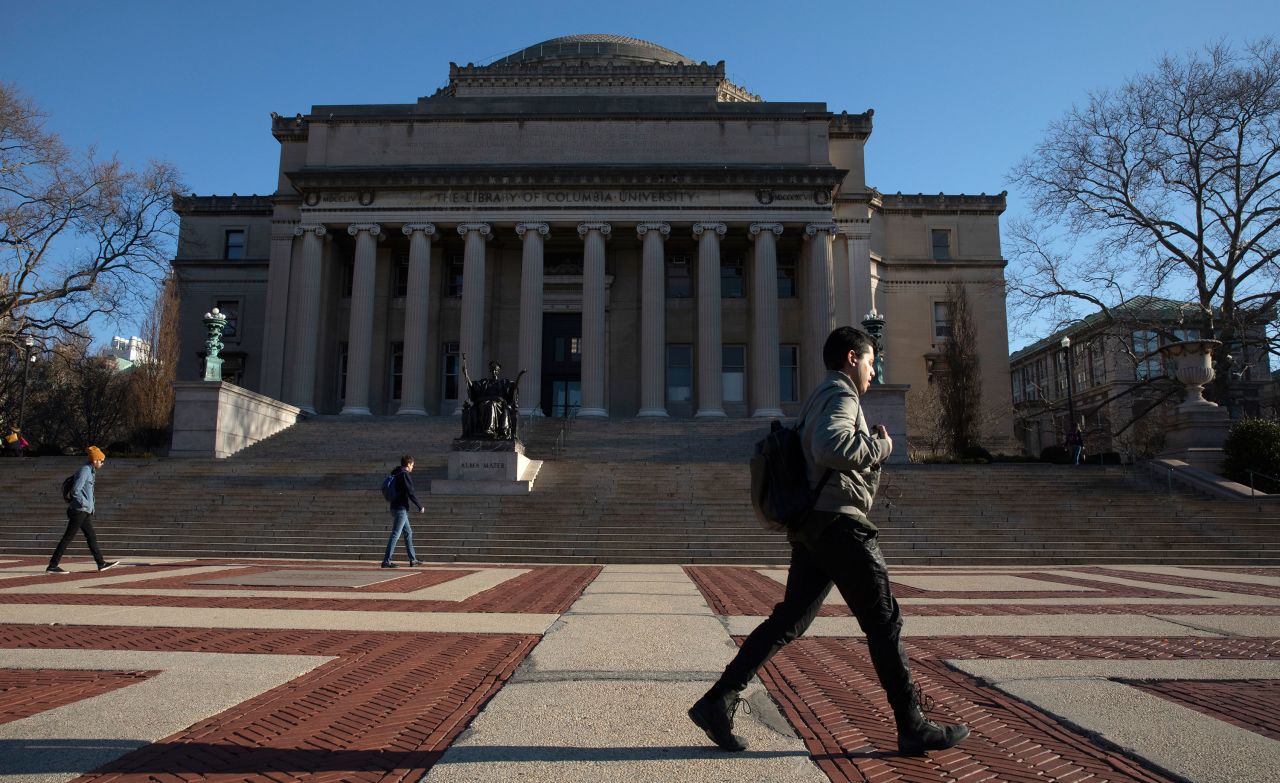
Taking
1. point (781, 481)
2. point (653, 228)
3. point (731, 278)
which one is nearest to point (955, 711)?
point (781, 481)

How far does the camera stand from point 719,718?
127 inches

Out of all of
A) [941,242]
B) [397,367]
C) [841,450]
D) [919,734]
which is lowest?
[919,734]

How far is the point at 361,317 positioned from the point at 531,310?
7777 mm

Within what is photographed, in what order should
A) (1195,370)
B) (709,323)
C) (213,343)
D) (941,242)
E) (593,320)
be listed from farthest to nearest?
(941,242), (593,320), (709,323), (213,343), (1195,370)

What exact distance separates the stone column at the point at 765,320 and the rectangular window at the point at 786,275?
3.05m

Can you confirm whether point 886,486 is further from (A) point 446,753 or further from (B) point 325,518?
(A) point 446,753

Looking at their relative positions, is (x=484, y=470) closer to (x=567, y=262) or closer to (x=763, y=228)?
(x=763, y=228)

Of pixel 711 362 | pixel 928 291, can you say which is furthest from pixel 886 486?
pixel 928 291

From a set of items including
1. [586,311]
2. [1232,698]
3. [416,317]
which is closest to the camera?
[1232,698]

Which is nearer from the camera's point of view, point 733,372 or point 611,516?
point 611,516

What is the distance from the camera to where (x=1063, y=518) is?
60.2 ft

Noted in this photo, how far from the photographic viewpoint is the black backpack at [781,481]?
11.1 ft

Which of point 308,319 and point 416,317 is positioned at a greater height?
point 416,317

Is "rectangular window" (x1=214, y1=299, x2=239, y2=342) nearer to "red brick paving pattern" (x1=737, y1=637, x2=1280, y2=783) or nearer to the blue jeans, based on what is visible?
the blue jeans
